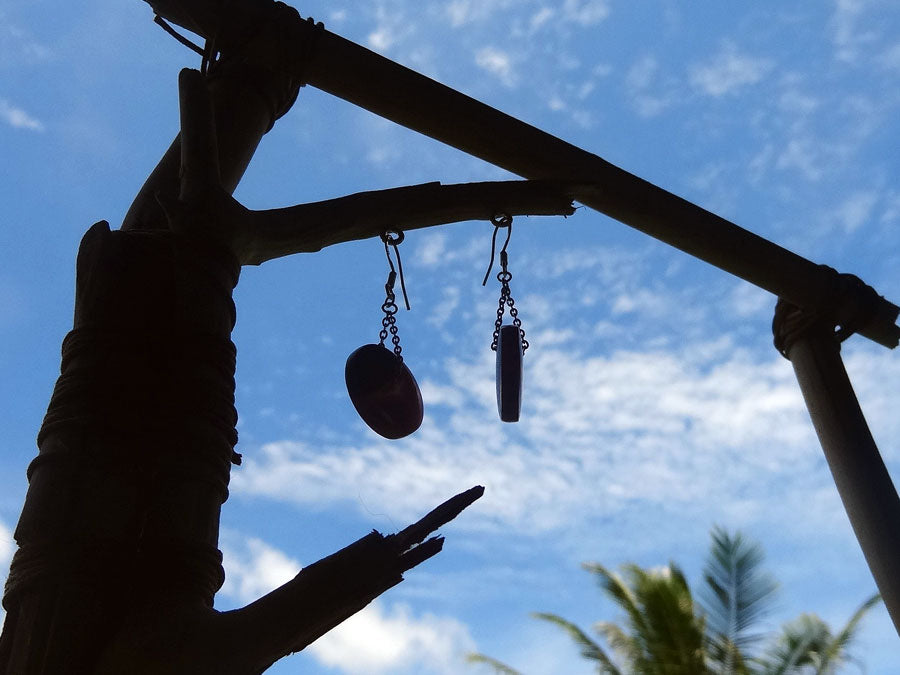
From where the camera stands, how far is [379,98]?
8.02ft

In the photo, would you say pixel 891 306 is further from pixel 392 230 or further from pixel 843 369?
pixel 392 230

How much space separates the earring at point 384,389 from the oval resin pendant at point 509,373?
390 mm

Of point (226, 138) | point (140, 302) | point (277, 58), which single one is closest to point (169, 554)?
point (140, 302)

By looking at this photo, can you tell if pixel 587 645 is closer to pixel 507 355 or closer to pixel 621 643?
pixel 621 643

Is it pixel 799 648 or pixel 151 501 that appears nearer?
pixel 151 501

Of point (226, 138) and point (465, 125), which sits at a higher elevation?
point (465, 125)

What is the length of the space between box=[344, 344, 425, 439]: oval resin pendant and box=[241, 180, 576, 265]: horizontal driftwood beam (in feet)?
0.90

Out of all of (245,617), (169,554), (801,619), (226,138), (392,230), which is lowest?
(245,617)

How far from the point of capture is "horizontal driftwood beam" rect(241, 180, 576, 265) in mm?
1659

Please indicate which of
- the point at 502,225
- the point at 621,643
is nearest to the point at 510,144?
the point at 502,225

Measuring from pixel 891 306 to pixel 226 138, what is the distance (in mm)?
2858

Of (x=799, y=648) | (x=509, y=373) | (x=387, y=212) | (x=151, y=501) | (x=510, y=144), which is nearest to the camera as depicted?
(x=151, y=501)

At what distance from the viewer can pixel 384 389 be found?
6.19ft

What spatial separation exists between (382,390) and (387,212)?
388 mm
